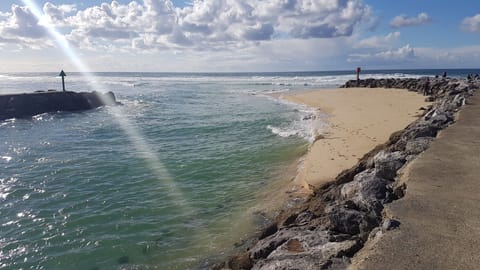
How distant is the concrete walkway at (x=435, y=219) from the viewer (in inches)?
134

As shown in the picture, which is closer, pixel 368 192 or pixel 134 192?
pixel 368 192

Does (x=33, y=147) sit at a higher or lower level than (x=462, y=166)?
lower

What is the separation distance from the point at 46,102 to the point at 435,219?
91.1 feet

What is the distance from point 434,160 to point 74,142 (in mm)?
13606

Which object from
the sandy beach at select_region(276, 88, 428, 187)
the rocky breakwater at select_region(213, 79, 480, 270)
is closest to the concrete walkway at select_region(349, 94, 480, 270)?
the rocky breakwater at select_region(213, 79, 480, 270)

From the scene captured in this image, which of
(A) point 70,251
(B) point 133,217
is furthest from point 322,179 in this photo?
(A) point 70,251

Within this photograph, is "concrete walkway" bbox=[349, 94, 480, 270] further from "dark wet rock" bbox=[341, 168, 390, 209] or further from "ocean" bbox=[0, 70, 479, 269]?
"ocean" bbox=[0, 70, 479, 269]

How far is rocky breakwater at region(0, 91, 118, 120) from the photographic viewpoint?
24.3 meters

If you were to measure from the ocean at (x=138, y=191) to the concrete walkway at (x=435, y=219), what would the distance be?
9.62 ft

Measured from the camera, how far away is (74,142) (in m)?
15.5

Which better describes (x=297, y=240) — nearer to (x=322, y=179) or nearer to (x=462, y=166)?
(x=462, y=166)

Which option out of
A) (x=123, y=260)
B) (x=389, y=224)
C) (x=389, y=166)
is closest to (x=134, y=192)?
(x=123, y=260)

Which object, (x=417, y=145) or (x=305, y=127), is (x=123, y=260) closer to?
(x=417, y=145)

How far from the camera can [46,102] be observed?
87.8 feet
